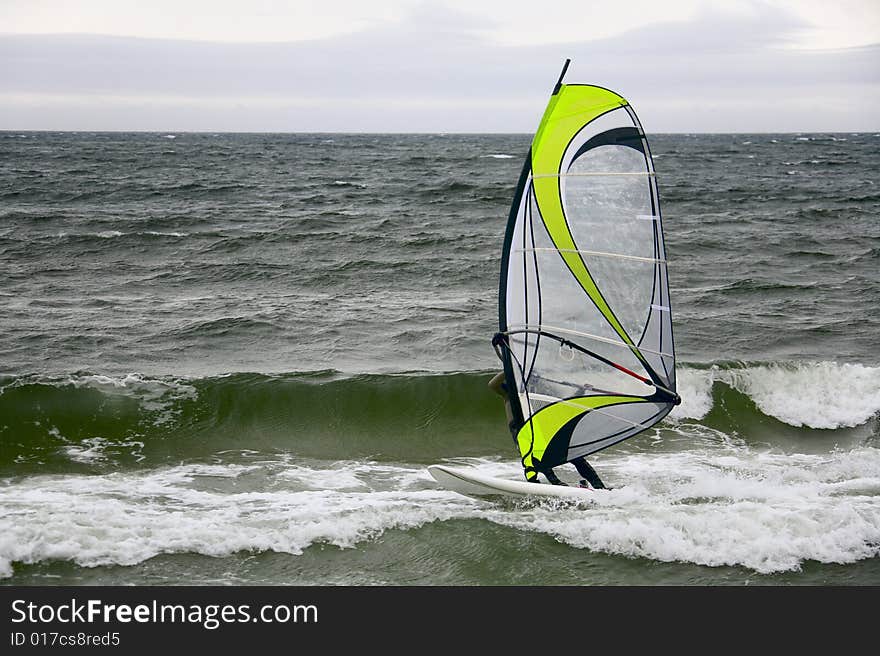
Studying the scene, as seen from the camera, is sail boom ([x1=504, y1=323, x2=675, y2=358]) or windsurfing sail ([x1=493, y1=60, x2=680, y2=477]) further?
sail boom ([x1=504, y1=323, x2=675, y2=358])

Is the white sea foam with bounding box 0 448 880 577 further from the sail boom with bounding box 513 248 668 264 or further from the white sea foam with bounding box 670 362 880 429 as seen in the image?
the sail boom with bounding box 513 248 668 264

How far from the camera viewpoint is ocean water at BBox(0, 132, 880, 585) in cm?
625

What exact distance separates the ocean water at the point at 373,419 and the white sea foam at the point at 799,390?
0.12 ft

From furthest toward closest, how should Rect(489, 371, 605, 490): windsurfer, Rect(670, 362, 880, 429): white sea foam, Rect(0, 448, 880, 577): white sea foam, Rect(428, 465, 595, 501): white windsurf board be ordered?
Rect(670, 362, 880, 429): white sea foam → Rect(489, 371, 605, 490): windsurfer → Rect(428, 465, 595, 501): white windsurf board → Rect(0, 448, 880, 577): white sea foam

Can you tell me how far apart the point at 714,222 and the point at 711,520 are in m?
19.4

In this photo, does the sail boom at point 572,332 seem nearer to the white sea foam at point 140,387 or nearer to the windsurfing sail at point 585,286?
the windsurfing sail at point 585,286

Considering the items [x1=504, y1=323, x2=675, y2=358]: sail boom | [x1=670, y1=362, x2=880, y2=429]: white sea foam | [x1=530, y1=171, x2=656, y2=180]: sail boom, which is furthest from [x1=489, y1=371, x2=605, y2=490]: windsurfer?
[x1=670, y1=362, x2=880, y2=429]: white sea foam

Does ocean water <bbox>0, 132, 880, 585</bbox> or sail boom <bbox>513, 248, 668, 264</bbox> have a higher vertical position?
sail boom <bbox>513, 248, 668, 264</bbox>

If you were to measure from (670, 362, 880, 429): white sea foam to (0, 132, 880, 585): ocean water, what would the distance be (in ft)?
0.12

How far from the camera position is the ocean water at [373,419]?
6.25m

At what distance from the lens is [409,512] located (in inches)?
275

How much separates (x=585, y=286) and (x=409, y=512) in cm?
232
